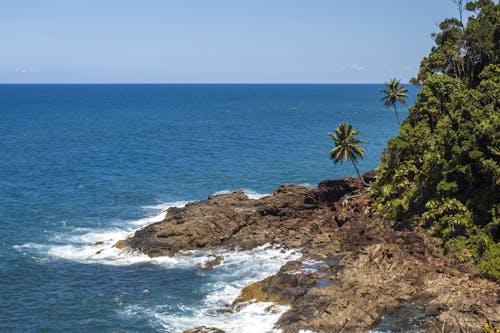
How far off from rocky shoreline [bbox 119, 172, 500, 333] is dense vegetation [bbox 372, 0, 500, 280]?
2.75m

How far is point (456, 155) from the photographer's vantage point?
2338 inches

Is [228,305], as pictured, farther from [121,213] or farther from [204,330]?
[121,213]

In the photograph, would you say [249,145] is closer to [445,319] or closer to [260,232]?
[260,232]

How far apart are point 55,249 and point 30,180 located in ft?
136

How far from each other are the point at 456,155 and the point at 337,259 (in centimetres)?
1812

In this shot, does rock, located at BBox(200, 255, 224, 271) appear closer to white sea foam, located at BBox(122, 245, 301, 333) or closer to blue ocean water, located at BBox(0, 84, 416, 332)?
white sea foam, located at BBox(122, 245, 301, 333)

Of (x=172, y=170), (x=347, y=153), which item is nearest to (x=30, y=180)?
Result: (x=172, y=170)

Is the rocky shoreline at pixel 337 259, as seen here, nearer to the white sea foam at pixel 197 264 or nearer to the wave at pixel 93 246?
the white sea foam at pixel 197 264

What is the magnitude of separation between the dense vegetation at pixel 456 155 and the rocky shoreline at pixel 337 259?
275 cm

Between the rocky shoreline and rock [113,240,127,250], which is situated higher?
the rocky shoreline

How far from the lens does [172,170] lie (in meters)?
116

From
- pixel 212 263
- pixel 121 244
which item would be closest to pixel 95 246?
pixel 121 244

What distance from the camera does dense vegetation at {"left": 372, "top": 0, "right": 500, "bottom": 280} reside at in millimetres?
54781

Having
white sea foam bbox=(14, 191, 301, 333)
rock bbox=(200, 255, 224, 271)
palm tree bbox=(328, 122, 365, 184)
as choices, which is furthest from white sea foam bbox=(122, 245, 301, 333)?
palm tree bbox=(328, 122, 365, 184)
